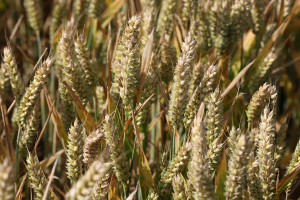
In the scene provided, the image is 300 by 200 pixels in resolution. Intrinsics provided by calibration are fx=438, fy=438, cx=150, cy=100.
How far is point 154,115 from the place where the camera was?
1940mm

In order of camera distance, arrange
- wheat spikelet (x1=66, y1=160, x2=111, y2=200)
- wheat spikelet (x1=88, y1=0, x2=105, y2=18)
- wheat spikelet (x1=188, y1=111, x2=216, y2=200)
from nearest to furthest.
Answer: wheat spikelet (x1=66, y1=160, x2=111, y2=200) → wheat spikelet (x1=188, y1=111, x2=216, y2=200) → wheat spikelet (x1=88, y1=0, x2=105, y2=18)

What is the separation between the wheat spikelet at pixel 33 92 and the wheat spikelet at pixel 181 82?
16.0 inches

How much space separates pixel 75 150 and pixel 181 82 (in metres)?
0.38

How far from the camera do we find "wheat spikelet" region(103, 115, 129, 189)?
1.29 m

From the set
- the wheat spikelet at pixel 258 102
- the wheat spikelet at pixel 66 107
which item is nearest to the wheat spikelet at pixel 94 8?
the wheat spikelet at pixel 66 107

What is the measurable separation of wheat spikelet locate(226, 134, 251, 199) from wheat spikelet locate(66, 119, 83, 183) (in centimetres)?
44

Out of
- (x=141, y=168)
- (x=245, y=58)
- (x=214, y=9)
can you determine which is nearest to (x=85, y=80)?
(x=141, y=168)

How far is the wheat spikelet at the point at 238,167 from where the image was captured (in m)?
1.09

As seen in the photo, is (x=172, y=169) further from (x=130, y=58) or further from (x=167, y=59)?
(x=167, y=59)

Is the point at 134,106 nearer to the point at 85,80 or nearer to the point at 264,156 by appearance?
the point at 85,80

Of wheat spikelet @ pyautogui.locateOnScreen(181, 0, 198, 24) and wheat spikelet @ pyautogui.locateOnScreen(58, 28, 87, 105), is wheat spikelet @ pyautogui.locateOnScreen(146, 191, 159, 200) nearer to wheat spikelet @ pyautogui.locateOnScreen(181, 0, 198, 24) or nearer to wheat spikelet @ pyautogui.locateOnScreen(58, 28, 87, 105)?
wheat spikelet @ pyautogui.locateOnScreen(58, 28, 87, 105)

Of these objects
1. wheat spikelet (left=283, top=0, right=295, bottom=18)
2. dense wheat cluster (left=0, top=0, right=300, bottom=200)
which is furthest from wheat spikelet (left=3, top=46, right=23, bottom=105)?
wheat spikelet (left=283, top=0, right=295, bottom=18)

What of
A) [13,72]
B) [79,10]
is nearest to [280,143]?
[13,72]

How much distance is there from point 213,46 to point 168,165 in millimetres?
714
